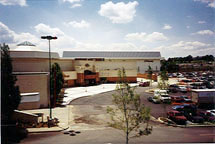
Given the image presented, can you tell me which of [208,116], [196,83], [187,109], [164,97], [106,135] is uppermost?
[196,83]

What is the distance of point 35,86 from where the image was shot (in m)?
21.6

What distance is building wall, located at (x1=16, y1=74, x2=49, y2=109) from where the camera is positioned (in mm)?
20594

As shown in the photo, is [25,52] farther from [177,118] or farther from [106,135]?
[177,118]

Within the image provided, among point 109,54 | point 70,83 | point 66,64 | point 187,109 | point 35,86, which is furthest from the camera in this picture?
point 109,54

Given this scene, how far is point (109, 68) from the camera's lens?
163ft

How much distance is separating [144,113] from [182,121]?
29.0ft

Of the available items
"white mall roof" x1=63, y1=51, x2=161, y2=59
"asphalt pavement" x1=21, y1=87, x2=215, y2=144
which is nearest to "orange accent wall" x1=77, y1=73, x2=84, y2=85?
"white mall roof" x1=63, y1=51, x2=161, y2=59

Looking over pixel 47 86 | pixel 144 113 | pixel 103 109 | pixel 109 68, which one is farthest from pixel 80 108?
pixel 109 68

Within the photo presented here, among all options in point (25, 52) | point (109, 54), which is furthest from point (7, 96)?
point (109, 54)

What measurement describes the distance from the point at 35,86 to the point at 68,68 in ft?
72.2

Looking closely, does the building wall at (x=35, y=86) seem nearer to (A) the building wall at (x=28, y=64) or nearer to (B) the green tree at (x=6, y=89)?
(A) the building wall at (x=28, y=64)

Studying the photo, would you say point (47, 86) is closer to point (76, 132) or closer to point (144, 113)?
point (76, 132)

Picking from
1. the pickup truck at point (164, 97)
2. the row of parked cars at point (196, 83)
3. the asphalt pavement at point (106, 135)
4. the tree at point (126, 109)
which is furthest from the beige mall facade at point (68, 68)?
the row of parked cars at point (196, 83)

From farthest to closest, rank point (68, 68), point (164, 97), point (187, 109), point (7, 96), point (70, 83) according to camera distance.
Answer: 1. point (68, 68)
2. point (70, 83)
3. point (164, 97)
4. point (187, 109)
5. point (7, 96)
